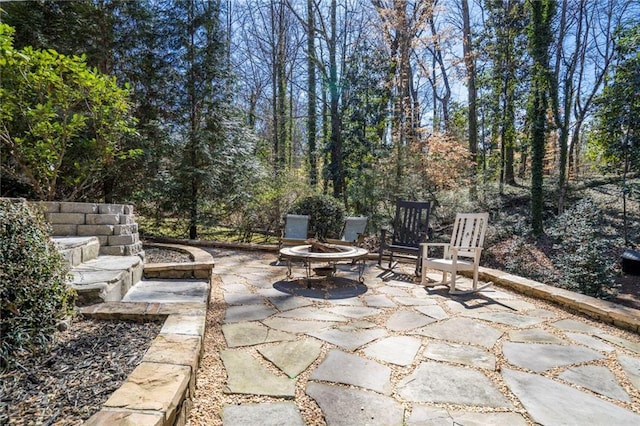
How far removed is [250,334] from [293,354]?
48 cm

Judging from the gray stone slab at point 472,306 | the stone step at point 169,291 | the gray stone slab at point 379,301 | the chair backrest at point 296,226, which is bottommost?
the gray stone slab at point 472,306

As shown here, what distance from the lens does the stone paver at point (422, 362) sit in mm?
1665

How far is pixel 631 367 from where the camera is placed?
7.29 feet

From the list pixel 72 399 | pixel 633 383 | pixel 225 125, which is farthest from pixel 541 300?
pixel 225 125

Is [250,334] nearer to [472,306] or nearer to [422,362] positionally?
[422,362]

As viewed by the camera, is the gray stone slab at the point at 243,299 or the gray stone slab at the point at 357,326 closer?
the gray stone slab at the point at 357,326

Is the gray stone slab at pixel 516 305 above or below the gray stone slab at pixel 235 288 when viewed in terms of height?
below

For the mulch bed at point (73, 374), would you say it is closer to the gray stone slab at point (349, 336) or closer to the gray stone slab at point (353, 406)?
the gray stone slab at point (353, 406)

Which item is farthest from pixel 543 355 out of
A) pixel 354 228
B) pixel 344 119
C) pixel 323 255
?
pixel 344 119

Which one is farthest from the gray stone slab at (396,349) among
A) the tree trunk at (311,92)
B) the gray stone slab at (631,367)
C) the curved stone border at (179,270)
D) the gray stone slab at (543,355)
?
the tree trunk at (311,92)

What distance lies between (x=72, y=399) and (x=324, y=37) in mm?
10654

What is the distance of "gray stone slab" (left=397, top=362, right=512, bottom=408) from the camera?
1.76 meters

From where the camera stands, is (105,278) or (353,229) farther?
(353,229)

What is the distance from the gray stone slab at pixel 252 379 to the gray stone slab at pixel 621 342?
2470 mm
